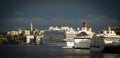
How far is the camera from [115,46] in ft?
210

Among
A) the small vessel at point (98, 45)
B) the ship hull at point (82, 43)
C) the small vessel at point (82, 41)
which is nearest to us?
the small vessel at point (98, 45)

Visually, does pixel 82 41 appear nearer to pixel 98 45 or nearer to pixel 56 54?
pixel 98 45

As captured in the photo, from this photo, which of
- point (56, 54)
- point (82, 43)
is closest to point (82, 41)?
point (82, 43)

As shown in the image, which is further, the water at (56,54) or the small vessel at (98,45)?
the small vessel at (98,45)

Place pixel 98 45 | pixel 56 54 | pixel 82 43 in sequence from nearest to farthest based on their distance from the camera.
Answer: pixel 56 54 < pixel 98 45 < pixel 82 43

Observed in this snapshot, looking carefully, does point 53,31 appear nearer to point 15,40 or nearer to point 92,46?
point 15,40

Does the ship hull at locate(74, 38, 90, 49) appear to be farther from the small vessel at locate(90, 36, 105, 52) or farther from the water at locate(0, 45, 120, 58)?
the small vessel at locate(90, 36, 105, 52)

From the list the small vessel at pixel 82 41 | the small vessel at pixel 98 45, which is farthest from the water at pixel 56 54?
the small vessel at pixel 82 41

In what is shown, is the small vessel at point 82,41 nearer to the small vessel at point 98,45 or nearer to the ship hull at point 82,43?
the ship hull at point 82,43

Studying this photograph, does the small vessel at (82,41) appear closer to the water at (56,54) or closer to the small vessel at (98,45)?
the water at (56,54)

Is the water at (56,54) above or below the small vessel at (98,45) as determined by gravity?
below

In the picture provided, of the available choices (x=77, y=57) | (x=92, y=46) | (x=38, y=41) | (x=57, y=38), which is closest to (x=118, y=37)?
(x=92, y=46)

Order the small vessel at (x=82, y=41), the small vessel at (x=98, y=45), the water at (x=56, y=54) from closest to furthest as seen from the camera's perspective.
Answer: the water at (x=56, y=54) → the small vessel at (x=98, y=45) → the small vessel at (x=82, y=41)

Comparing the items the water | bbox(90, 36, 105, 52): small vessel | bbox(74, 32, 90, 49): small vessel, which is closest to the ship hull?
bbox(74, 32, 90, 49): small vessel
